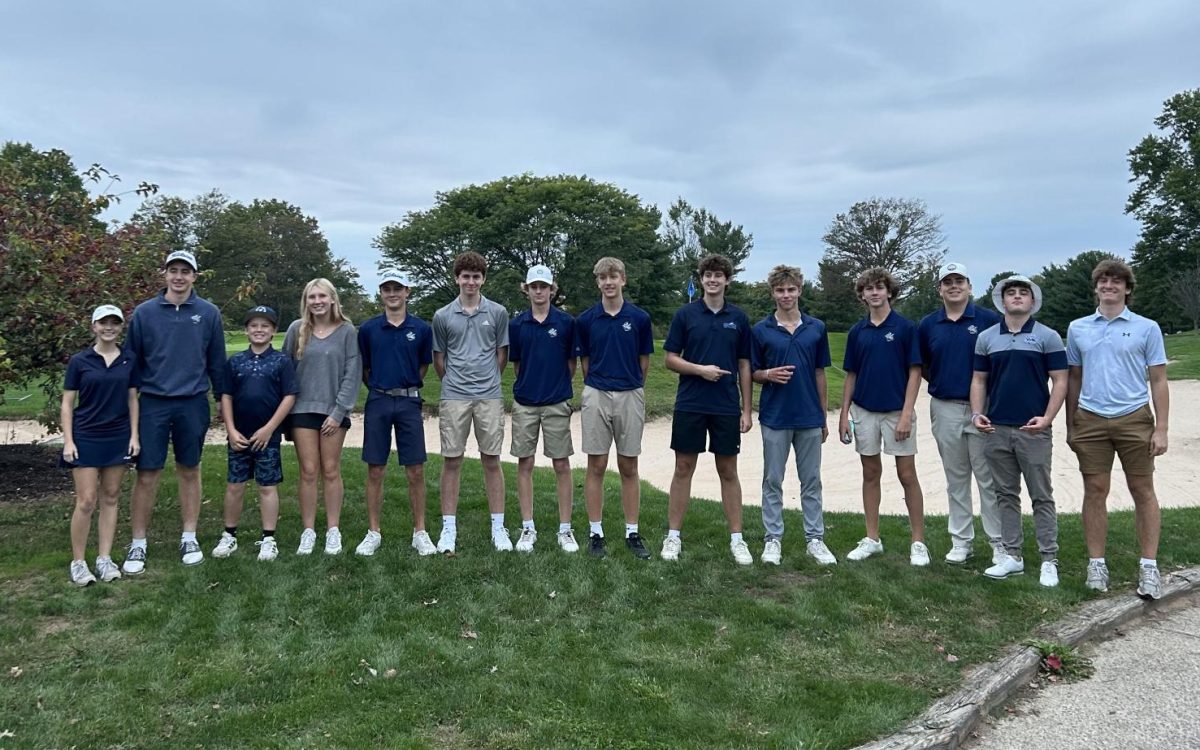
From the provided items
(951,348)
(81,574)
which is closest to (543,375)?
(951,348)

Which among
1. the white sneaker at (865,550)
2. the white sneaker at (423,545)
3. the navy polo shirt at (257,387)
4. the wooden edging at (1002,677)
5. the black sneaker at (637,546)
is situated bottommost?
the wooden edging at (1002,677)

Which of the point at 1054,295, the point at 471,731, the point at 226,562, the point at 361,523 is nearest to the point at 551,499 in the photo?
the point at 361,523

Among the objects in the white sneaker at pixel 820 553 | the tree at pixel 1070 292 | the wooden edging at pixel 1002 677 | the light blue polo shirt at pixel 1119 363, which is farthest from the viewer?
the tree at pixel 1070 292

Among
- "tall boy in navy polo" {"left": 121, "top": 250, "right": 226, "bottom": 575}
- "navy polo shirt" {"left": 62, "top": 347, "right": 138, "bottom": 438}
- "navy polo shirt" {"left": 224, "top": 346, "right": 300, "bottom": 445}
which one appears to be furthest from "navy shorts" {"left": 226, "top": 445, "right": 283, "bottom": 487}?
"navy polo shirt" {"left": 62, "top": 347, "right": 138, "bottom": 438}

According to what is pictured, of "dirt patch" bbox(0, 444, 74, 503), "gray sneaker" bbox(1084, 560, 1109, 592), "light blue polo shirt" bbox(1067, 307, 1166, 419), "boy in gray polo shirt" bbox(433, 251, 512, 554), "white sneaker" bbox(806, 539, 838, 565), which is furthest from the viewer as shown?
"dirt patch" bbox(0, 444, 74, 503)

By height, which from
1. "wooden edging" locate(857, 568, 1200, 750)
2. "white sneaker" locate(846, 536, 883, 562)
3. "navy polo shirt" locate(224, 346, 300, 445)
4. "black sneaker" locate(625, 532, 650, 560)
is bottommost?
"wooden edging" locate(857, 568, 1200, 750)

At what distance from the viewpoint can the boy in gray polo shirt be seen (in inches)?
231

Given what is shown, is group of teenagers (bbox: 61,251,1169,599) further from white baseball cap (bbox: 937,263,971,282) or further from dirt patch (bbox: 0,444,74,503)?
Result: dirt patch (bbox: 0,444,74,503)

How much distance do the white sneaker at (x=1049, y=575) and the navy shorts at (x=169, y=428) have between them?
6065 millimetres

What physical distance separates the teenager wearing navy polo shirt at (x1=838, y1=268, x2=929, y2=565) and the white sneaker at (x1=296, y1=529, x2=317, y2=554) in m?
4.25

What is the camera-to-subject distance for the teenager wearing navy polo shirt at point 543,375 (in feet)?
19.1

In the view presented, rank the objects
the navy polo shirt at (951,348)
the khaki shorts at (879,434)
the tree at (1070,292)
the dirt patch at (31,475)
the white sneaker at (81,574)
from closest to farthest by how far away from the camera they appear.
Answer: the white sneaker at (81,574) < the navy polo shirt at (951,348) < the khaki shorts at (879,434) < the dirt patch at (31,475) < the tree at (1070,292)

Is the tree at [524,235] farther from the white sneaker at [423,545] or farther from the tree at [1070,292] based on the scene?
the tree at [1070,292]

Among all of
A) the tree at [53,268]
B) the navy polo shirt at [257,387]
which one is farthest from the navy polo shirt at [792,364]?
the tree at [53,268]
